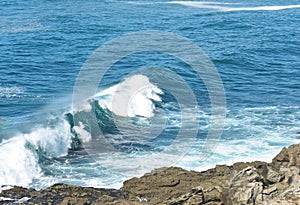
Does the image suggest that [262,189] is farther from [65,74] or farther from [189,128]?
[65,74]

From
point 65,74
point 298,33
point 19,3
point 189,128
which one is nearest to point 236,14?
point 298,33

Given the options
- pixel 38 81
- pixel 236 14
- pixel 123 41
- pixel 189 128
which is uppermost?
pixel 236 14

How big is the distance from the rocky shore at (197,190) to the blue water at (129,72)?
3262 mm

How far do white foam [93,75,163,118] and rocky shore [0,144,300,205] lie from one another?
14935mm

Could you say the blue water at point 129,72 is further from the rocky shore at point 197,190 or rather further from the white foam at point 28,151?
the rocky shore at point 197,190

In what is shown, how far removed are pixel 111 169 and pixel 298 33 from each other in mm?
40390

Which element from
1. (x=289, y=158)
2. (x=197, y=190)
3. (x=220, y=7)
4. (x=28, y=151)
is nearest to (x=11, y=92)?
(x=28, y=151)

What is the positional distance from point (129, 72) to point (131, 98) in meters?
7.86

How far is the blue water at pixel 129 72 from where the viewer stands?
104 ft

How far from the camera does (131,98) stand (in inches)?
1722

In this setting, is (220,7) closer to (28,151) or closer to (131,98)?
(131,98)

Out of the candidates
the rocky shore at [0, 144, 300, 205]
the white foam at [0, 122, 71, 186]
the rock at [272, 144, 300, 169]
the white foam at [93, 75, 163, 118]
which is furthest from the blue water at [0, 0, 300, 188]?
the rock at [272, 144, 300, 169]

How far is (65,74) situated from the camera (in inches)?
1951

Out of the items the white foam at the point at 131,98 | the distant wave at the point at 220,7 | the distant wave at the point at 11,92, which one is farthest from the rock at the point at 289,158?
the distant wave at the point at 220,7
